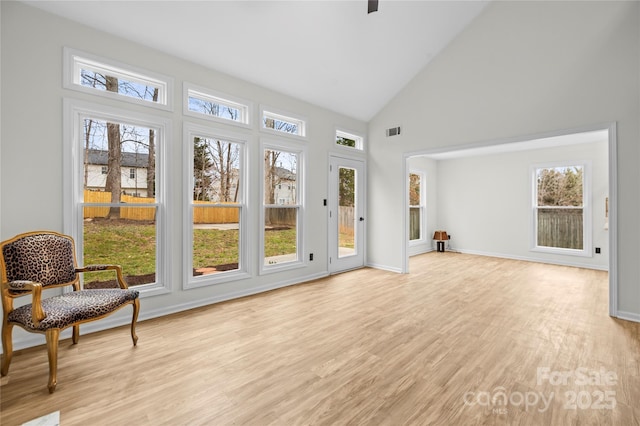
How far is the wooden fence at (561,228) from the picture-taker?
19.9 ft

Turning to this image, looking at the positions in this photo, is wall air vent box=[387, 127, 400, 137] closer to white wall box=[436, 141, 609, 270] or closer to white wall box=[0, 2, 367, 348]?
white wall box=[0, 2, 367, 348]

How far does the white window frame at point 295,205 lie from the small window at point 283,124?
0.21m

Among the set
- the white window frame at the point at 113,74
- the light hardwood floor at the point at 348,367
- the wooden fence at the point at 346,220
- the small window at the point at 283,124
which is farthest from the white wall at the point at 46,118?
the wooden fence at the point at 346,220

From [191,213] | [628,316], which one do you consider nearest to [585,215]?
[628,316]

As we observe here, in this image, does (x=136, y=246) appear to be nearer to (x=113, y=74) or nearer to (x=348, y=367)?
(x=113, y=74)

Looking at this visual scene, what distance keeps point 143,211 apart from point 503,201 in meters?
7.36

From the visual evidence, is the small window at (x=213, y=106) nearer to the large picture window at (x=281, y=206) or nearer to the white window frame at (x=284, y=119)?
the white window frame at (x=284, y=119)

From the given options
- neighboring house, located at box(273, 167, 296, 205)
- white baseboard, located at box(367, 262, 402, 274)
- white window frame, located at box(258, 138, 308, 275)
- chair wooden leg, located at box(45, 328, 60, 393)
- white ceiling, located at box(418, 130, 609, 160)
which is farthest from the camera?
white baseboard, located at box(367, 262, 402, 274)

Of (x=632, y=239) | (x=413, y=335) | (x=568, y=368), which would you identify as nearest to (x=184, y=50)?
(x=413, y=335)

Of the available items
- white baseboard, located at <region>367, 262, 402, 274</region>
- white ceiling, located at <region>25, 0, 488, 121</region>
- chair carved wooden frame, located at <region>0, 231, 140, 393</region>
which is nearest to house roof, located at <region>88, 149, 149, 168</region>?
chair carved wooden frame, located at <region>0, 231, 140, 393</region>

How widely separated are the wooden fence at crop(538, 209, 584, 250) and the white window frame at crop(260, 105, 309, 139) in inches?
221

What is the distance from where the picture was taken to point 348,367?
2.24m

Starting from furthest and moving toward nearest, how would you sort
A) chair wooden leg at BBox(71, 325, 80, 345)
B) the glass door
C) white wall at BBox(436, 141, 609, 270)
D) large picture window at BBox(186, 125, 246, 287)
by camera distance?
white wall at BBox(436, 141, 609, 270) → the glass door → large picture window at BBox(186, 125, 246, 287) → chair wooden leg at BBox(71, 325, 80, 345)

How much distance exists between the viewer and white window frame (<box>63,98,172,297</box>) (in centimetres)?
276
